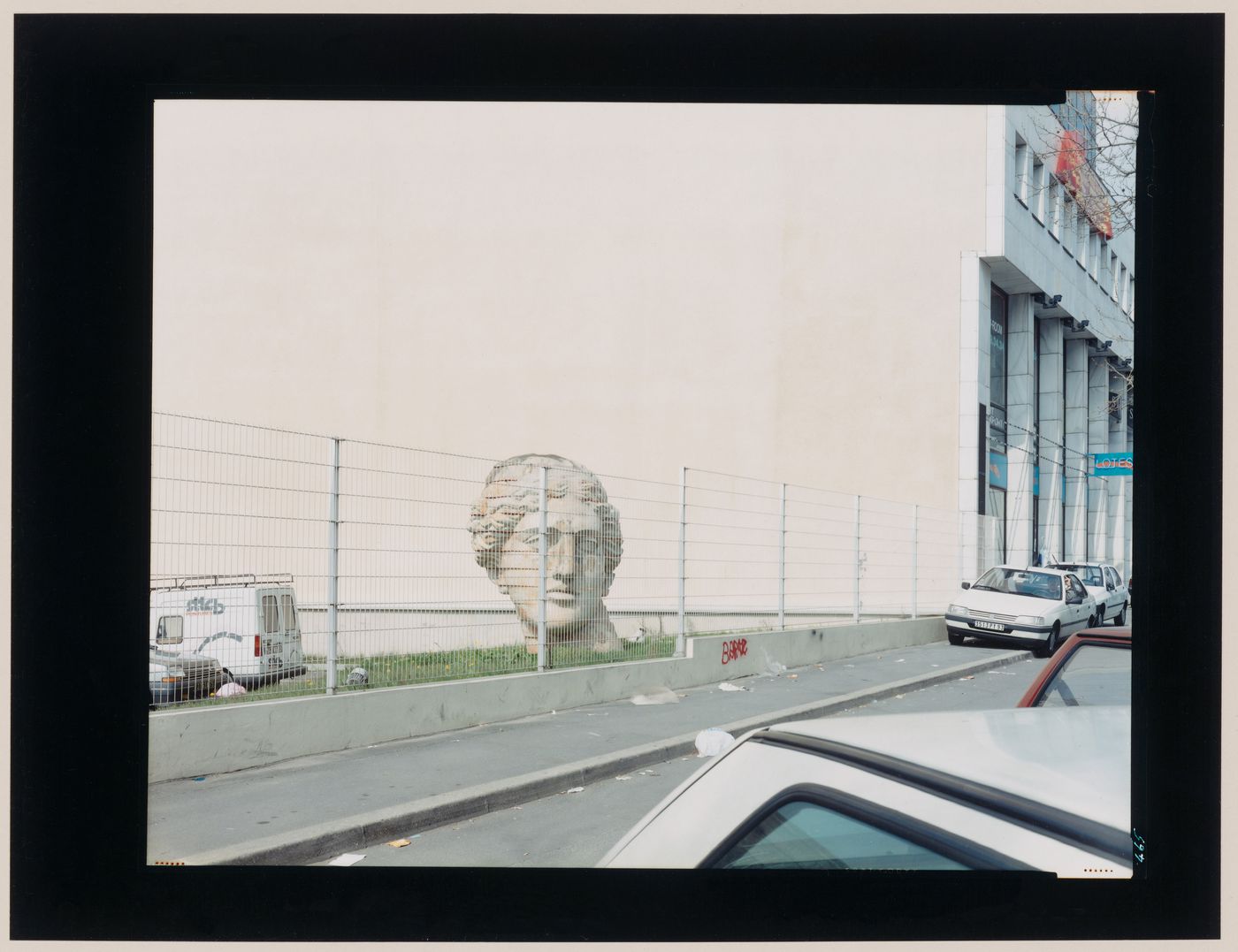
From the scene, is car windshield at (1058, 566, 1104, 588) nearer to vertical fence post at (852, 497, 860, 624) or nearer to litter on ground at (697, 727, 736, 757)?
vertical fence post at (852, 497, 860, 624)

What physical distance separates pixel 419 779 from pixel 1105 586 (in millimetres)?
20802

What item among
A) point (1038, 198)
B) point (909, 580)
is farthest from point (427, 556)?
point (1038, 198)

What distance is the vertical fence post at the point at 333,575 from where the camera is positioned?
26.8 ft

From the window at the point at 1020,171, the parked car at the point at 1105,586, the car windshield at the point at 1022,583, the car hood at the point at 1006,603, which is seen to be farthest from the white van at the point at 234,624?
the window at the point at 1020,171

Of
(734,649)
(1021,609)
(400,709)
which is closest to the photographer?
(400,709)

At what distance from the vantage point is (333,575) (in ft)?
27.2

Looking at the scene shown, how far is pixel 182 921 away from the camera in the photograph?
9.81 ft

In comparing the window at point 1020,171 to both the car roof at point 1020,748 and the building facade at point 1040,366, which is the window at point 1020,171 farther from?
the car roof at point 1020,748

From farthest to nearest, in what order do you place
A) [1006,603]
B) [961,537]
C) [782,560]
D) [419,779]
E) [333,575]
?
1. [961,537]
2. [1006,603]
3. [782,560]
4. [333,575]
5. [419,779]

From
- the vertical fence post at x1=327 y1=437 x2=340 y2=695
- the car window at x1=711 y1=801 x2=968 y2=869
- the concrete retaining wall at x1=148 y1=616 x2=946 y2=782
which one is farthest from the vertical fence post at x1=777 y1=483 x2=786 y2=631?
the car window at x1=711 y1=801 x2=968 y2=869

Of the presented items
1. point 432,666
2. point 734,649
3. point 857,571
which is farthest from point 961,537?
point 432,666

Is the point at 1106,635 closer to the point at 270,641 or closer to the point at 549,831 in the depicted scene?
the point at 549,831

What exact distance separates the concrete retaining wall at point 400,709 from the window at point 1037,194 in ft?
56.3

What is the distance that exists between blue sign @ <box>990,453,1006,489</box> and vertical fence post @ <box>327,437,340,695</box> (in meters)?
20.7
